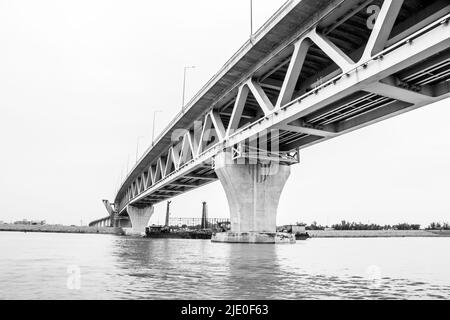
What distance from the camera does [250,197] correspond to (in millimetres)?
32844

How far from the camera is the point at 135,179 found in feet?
274

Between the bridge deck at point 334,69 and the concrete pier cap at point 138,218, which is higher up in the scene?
the bridge deck at point 334,69

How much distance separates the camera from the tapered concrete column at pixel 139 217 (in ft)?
313

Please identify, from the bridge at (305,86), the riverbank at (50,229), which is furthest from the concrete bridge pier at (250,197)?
the riverbank at (50,229)

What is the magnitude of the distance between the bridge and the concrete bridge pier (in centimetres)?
9

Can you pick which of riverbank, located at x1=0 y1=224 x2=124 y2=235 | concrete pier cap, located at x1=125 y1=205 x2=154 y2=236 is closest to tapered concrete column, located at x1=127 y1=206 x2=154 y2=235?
concrete pier cap, located at x1=125 y1=205 x2=154 y2=236

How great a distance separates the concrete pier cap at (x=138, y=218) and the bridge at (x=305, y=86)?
56.1 metres

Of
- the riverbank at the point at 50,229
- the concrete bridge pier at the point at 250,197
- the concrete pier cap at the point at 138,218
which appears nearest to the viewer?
the concrete bridge pier at the point at 250,197

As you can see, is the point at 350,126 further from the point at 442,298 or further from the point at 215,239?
the point at 442,298

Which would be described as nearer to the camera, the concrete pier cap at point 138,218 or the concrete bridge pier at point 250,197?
the concrete bridge pier at point 250,197

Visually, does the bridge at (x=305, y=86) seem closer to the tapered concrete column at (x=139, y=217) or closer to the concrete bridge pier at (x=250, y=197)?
the concrete bridge pier at (x=250, y=197)

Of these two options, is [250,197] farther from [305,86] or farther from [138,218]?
[138,218]

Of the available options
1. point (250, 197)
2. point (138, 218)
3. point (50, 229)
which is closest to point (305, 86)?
point (250, 197)
